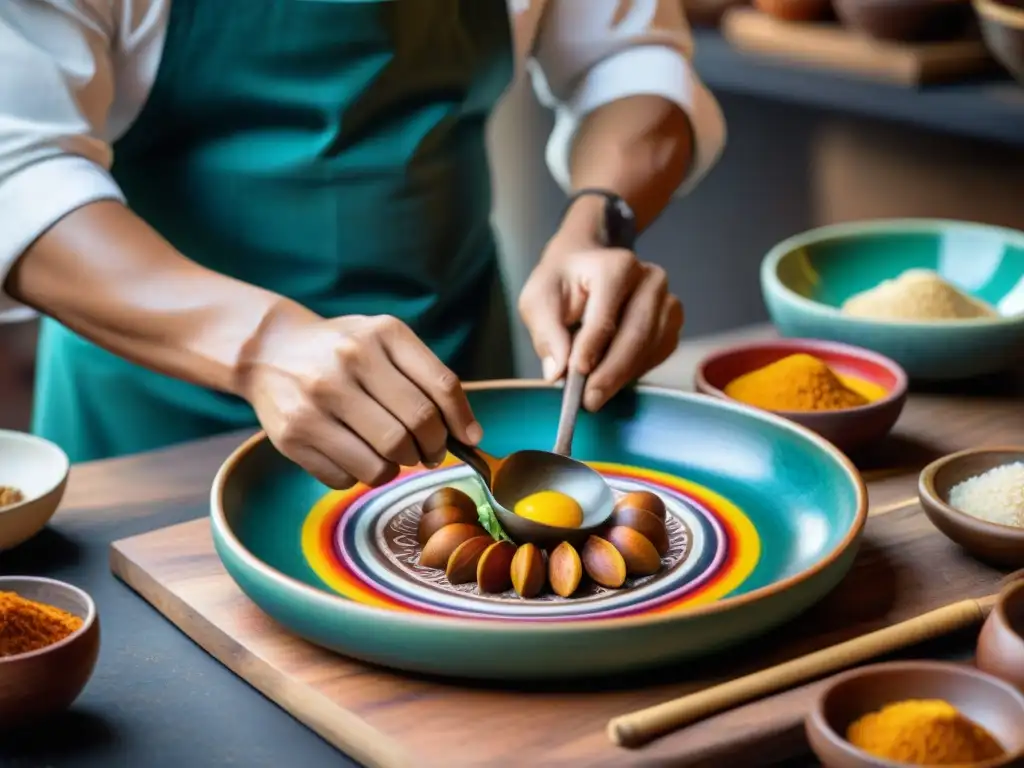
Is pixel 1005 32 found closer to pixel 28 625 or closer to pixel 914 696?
pixel 914 696

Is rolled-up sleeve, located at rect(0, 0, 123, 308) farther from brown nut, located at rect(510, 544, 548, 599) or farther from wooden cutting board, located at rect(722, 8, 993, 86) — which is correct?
wooden cutting board, located at rect(722, 8, 993, 86)

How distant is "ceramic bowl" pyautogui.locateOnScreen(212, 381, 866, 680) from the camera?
88 cm

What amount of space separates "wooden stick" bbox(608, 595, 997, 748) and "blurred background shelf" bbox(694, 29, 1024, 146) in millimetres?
1388

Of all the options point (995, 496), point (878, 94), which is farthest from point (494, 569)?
point (878, 94)

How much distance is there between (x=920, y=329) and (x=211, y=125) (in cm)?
73

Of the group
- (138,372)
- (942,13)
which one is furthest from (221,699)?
(942,13)

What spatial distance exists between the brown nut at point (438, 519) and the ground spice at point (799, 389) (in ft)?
1.14

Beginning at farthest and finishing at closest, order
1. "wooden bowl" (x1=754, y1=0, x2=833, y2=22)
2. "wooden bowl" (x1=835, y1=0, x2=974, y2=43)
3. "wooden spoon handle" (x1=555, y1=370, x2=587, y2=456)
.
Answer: "wooden bowl" (x1=754, y1=0, x2=833, y2=22) < "wooden bowl" (x1=835, y1=0, x2=974, y2=43) < "wooden spoon handle" (x1=555, y1=370, x2=587, y2=456)

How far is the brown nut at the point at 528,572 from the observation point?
98 centimetres

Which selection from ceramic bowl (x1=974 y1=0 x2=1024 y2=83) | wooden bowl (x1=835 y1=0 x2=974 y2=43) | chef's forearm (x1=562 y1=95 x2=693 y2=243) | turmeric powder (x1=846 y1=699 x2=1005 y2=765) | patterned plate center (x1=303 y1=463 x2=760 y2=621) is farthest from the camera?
wooden bowl (x1=835 y1=0 x2=974 y2=43)

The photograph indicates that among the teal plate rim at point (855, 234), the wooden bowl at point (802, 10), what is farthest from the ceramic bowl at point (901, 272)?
the wooden bowl at point (802, 10)

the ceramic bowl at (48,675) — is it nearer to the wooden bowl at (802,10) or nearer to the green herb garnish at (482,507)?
the green herb garnish at (482,507)

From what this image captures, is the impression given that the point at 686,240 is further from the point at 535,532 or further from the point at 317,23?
the point at 535,532

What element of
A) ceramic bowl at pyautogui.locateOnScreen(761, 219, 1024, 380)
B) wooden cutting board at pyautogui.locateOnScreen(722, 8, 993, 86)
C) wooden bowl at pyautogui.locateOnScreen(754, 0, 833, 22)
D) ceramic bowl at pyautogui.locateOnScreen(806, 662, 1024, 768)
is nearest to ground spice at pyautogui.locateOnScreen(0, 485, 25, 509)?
ceramic bowl at pyautogui.locateOnScreen(806, 662, 1024, 768)
